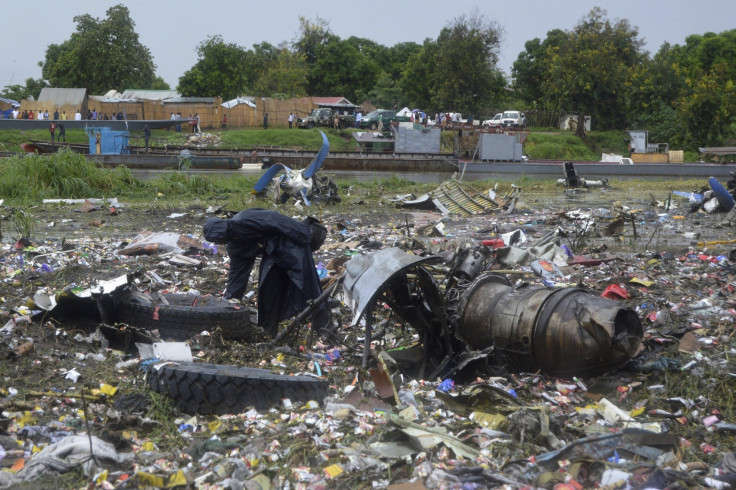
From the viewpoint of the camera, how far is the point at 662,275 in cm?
801

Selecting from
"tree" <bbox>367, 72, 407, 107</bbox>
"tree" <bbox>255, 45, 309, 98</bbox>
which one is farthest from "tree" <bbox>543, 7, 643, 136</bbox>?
"tree" <bbox>255, 45, 309, 98</bbox>

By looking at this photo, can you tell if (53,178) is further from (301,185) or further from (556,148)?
(556,148)

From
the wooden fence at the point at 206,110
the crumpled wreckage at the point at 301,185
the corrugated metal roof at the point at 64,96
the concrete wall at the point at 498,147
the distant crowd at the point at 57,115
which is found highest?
the corrugated metal roof at the point at 64,96

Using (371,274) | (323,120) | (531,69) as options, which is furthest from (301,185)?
(531,69)

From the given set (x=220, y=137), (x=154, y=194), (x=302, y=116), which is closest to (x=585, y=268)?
(x=154, y=194)

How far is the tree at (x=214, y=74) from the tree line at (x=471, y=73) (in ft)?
0.29

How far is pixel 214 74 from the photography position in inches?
1999

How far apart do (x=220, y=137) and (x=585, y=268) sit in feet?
101

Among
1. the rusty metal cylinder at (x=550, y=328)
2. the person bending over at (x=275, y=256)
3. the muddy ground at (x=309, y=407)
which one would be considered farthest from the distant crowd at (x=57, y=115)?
the rusty metal cylinder at (x=550, y=328)

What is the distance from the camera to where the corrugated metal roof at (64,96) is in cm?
4366

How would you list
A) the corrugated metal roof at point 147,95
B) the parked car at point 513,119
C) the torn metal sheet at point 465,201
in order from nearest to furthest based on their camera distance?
the torn metal sheet at point 465,201 < the parked car at point 513,119 < the corrugated metal roof at point 147,95

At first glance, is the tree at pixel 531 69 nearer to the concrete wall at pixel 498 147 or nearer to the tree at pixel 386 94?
the tree at pixel 386 94

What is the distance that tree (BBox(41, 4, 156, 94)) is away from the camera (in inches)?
2018

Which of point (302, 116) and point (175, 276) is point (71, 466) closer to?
point (175, 276)
